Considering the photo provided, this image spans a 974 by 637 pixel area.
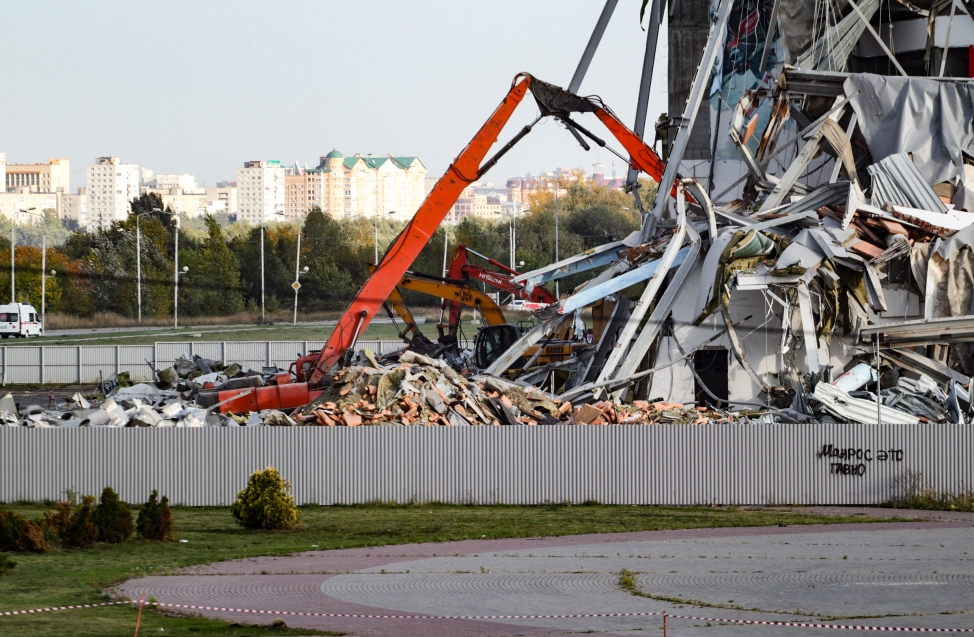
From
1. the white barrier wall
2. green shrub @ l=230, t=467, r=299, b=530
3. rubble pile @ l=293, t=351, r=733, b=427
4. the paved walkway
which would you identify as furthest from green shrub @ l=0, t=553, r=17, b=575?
the white barrier wall

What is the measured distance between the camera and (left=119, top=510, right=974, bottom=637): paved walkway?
543 inches

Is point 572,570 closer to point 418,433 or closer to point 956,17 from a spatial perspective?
point 418,433

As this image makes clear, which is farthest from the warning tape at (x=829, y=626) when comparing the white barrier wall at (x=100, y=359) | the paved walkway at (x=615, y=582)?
the white barrier wall at (x=100, y=359)

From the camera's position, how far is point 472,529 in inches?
827

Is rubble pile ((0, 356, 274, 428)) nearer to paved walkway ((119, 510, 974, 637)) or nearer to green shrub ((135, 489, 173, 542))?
green shrub ((135, 489, 173, 542))

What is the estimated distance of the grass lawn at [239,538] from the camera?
1323 cm

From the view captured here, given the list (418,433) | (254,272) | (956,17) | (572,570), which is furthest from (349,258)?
(572,570)

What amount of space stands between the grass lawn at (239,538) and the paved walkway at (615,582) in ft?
1.88

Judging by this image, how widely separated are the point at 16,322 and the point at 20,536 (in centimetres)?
5852

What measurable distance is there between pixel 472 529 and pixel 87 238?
90083 mm

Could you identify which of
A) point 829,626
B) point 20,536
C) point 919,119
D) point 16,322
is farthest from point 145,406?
point 16,322

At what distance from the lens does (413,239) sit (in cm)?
3225

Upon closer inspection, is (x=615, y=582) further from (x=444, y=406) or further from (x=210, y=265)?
(x=210, y=265)

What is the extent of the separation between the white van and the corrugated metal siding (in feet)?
170
